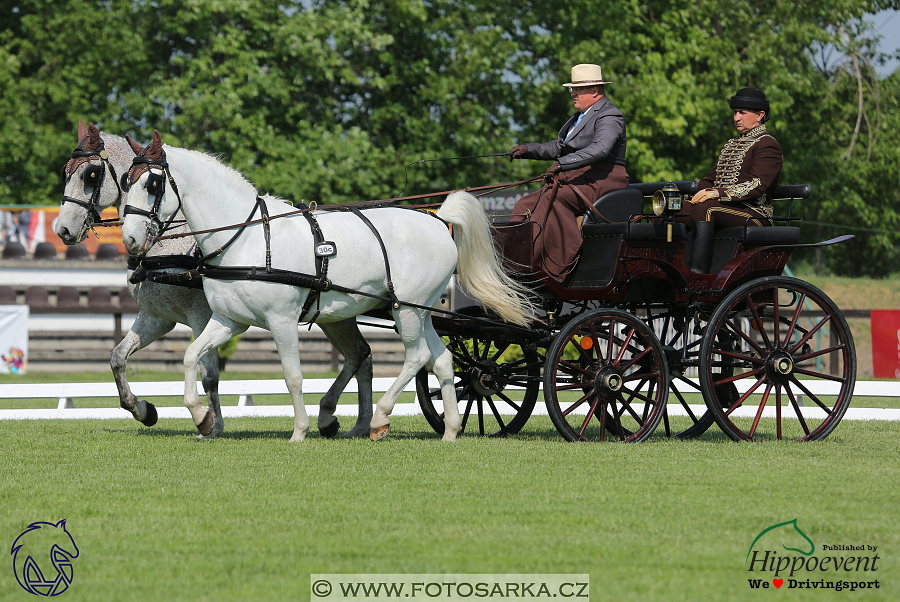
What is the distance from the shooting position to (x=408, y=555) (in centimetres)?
408

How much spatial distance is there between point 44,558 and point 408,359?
12.7 ft

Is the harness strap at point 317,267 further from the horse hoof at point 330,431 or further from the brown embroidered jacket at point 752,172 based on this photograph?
the brown embroidered jacket at point 752,172

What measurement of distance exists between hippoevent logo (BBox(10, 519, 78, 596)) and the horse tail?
12.2 ft

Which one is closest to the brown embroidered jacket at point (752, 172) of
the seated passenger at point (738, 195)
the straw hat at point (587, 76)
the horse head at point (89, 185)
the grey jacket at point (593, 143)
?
the seated passenger at point (738, 195)

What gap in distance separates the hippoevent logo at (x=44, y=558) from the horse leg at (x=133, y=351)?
345 cm

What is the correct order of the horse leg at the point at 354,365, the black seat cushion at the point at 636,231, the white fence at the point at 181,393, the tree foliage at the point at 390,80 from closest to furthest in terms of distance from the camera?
1. the black seat cushion at the point at 636,231
2. the horse leg at the point at 354,365
3. the white fence at the point at 181,393
4. the tree foliage at the point at 390,80

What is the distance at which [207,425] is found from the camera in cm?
744

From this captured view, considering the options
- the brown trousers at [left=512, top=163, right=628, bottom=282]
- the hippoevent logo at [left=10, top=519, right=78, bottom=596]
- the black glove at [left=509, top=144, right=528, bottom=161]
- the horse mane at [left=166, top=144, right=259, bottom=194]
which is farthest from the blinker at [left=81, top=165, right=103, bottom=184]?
the hippoevent logo at [left=10, top=519, right=78, bottom=596]

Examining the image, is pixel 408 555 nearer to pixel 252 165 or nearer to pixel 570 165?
pixel 570 165

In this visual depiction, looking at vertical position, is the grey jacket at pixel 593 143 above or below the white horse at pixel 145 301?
above

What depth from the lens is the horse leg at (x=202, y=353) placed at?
7.14 metres

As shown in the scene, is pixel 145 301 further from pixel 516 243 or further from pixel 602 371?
pixel 602 371

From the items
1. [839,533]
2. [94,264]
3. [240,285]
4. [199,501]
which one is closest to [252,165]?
[94,264]

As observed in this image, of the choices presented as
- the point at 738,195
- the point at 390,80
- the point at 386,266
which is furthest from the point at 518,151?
the point at 390,80
